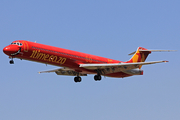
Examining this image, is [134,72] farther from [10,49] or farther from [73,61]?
[10,49]

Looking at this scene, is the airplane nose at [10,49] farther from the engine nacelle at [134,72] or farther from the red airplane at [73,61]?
the engine nacelle at [134,72]

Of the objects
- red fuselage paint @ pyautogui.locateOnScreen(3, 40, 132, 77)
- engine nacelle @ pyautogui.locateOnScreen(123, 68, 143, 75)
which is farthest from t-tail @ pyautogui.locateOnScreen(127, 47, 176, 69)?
red fuselage paint @ pyautogui.locateOnScreen(3, 40, 132, 77)

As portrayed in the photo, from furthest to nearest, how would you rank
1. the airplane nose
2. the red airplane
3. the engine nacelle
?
the engine nacelle
the red airplane
the airplane nose

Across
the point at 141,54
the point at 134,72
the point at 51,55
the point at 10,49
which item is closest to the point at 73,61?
the point at 51,55

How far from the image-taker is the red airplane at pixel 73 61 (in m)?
49.3

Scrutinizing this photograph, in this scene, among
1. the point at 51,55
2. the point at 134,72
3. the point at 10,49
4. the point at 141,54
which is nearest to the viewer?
the point at 10,49

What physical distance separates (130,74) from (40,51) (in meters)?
17.9

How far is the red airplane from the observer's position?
162 ft

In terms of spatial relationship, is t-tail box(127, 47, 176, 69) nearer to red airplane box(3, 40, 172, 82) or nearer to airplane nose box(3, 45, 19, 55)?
red airplane box(3, 40, 172, 82)

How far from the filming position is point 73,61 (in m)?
53.5

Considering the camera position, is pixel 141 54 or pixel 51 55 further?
pixel 141 54

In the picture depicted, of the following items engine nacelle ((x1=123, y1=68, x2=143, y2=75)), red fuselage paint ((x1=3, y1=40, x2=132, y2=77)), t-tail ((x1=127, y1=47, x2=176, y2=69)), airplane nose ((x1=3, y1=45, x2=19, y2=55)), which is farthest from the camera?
t-tail ((x1=127, y1=47, x2=176, y2=69))

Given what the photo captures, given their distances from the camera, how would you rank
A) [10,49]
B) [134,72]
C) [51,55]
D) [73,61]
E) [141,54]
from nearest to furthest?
[10,49]
[51,55]
[73,61]
[134,72]
[141,54]

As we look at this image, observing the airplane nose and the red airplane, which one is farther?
the red airplane
